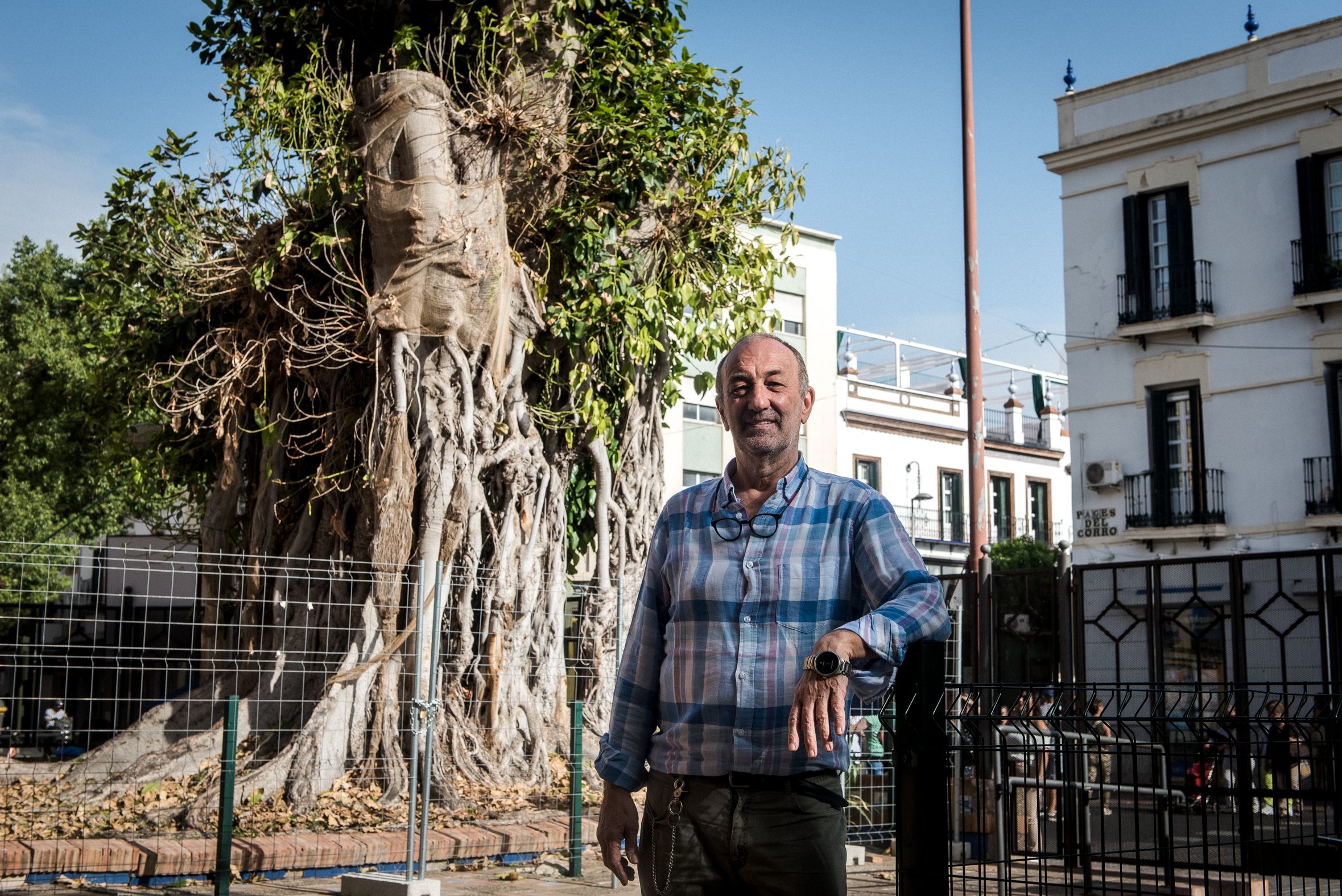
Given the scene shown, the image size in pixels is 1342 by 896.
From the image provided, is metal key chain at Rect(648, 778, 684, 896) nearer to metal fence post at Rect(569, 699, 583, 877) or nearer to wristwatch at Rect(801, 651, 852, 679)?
wristwatch at Rect(801, 651, 852, 679)

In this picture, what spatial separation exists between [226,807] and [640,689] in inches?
184

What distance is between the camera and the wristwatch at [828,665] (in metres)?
2.46

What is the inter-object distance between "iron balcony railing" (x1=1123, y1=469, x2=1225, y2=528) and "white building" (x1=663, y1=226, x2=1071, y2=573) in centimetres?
977

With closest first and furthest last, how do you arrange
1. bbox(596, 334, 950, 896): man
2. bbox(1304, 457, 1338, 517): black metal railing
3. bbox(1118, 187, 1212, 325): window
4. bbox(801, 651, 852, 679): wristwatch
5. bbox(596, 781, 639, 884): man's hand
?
bbox(801, 651, 852, 679): wristwatch, bbox(596, 334, 950, 896): man, bbox(596, 781, 639, 884): man's hand, bbox(1304, 457, 1338, 517): black metal railing, bbox(1118, 187, 1212, 325): window

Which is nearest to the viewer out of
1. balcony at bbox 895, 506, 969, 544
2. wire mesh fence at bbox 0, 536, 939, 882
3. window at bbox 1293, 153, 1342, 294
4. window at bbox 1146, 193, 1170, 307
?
wire mesh fence at bbox 0, 536, 939, 882

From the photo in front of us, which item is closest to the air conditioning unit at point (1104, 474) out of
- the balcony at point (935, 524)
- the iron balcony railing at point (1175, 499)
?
the iron balcony railing at point (1175, 499)

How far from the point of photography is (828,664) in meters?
2.47

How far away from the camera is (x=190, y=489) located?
13.3m

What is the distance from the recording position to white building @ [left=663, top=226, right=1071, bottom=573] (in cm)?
3312

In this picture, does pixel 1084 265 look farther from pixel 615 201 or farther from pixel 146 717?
pixel 146 717

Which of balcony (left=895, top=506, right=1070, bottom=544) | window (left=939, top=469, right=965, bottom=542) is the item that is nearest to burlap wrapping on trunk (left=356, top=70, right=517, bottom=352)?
balcony (left=895, top=506, right=1070, bottom=544)

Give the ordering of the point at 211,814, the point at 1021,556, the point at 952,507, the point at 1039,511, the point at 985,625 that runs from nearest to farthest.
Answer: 1. the point at 211,814
2. the point at 985,625
3. the point at 1021,556
4. the point at 952,507
5. the point at 1039,511

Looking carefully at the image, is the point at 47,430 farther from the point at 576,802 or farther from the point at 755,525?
the point at 755,525

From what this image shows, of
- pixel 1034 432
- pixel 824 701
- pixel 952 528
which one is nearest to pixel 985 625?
pixel 824 701
